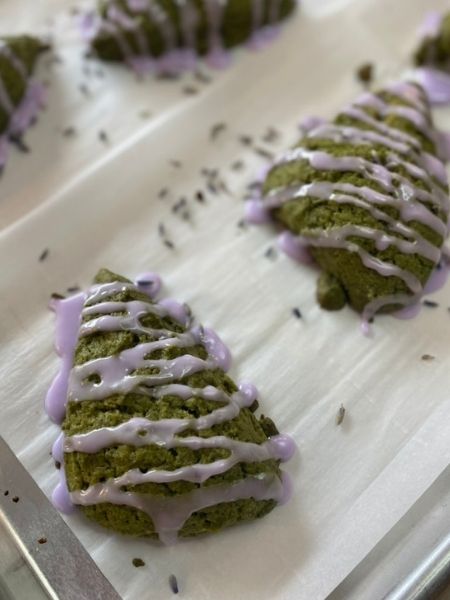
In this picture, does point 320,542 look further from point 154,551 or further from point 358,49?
point 358,49

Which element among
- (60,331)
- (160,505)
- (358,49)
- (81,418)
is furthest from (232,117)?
(160,505)

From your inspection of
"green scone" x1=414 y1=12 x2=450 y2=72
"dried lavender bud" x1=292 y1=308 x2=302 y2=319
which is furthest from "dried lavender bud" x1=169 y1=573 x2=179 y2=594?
"green scone" x1=414 y1=12 x2=450 y2=72

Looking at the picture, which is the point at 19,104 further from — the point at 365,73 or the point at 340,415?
the point at 340,415

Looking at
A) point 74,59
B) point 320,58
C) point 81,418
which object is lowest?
point 81,418

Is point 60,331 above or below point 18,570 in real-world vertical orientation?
above

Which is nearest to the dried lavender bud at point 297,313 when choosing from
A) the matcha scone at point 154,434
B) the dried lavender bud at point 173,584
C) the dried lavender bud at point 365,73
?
the matcha scone at point 154,434

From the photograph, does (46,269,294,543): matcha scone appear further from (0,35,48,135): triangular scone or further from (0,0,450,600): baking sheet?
(0,35,48,135): triangular scone
